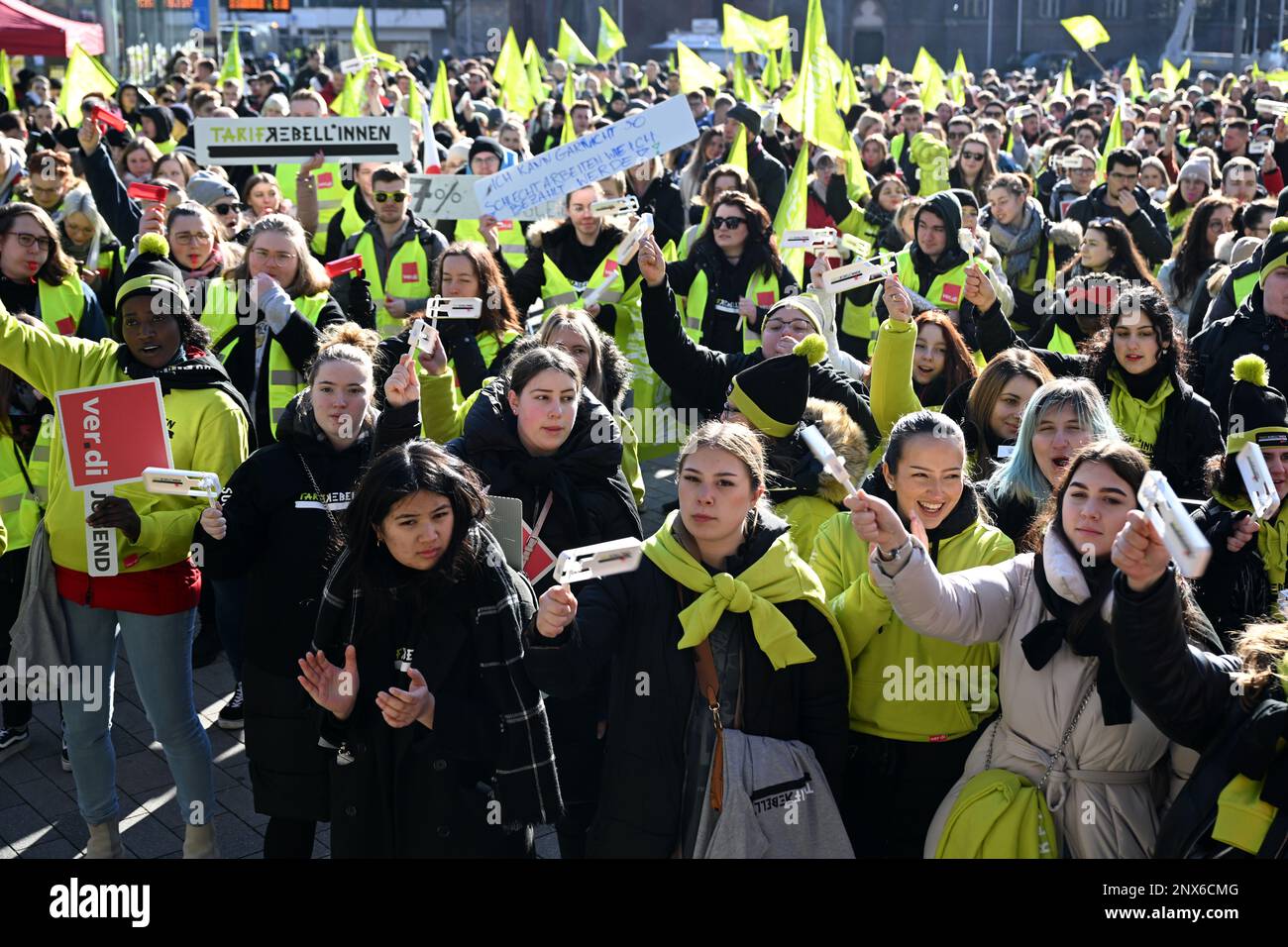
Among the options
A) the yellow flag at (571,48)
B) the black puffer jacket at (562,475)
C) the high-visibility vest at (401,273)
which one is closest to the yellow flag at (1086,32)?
the yellow flag at (571,48)

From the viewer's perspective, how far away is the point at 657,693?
339 centimetres

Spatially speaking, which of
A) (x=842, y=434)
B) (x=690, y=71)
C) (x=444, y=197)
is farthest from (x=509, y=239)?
(x=690, y=71)

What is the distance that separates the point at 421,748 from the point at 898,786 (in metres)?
1.18

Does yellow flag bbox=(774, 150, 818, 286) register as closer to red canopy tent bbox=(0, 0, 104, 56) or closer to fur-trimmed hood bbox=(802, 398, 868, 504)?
fur-trimmed hood bbox=(802, 398, 868, 504)

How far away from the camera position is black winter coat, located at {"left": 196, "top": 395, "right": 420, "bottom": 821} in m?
3.89

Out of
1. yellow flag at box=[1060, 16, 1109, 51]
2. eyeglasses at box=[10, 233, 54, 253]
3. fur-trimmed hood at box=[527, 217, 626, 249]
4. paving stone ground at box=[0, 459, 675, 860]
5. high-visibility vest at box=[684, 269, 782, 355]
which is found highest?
yellow flag at box=[1060, 16, 1109, 51]

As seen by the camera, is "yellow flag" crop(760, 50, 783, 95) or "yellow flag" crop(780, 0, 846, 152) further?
"yellow flag" crop(760, 50, 783, 95)

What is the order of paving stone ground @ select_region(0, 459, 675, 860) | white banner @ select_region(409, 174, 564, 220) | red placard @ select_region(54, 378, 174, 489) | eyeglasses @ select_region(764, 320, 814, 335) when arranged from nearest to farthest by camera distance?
red placard @ select_region(54, 378, 174, 489) < paving stone ground @ select_region(0, 459, 675, 860) < eyeglasses @ select_region(764, 320, 814, 335) < white banner @ select_region(409, 174, 564, 220)

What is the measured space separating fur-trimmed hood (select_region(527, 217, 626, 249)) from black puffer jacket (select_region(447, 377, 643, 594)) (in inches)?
138

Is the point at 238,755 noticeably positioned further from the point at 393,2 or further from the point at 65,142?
the point at 393,2

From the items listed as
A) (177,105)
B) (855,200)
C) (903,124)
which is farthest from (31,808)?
(903,124)

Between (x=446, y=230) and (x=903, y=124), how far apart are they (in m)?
7.38

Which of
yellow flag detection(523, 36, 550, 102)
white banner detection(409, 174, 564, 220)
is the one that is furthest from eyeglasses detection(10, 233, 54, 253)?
→ yellow flag detection(523, 36, 550, 102)
